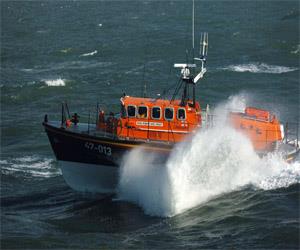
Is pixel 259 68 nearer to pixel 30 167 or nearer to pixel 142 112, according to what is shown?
pixel 30 167

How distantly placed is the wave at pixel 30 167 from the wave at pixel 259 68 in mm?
24722

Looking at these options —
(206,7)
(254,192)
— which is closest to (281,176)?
(254,192)

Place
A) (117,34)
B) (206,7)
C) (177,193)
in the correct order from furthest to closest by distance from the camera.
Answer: (206,7) → (117,34) → (177,193)

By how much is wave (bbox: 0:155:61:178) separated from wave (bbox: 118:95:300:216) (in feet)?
21.2

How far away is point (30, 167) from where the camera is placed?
36.2 metres

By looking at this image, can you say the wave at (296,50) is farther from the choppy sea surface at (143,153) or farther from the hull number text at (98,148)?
the hull number text at (98,148)

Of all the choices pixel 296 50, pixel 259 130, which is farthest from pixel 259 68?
pixel 259 130

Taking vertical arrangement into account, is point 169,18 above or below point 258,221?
above

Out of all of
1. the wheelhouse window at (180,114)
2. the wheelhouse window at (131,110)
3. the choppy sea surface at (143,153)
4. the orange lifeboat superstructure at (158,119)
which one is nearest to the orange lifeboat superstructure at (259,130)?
the choppy sea surface at (143,153)

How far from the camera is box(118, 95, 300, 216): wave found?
95.1 ft

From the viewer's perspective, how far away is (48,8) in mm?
113812

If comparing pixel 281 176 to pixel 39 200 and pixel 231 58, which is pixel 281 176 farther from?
pixel 231 58

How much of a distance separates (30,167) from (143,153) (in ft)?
29.8

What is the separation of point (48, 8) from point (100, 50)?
4664cm
